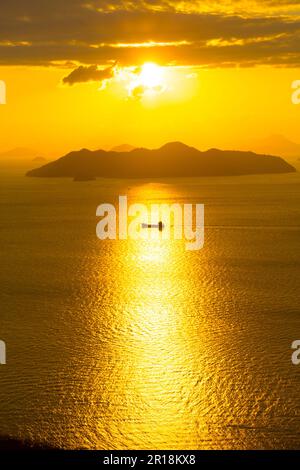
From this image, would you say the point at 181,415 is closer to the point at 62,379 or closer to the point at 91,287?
the point at 62,379

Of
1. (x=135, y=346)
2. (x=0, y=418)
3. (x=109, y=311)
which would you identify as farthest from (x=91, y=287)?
(x=0, y=418)

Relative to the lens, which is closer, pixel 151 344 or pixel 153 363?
pixel 153 363

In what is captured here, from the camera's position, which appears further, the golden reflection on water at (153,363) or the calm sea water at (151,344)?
the calm sea water at (151,344)

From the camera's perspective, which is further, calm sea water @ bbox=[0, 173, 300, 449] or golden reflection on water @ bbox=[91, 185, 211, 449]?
calm sea water @ bbox=[0, 173, 300, 449]

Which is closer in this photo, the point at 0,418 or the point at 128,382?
the point at 0,418

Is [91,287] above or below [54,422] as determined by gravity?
above

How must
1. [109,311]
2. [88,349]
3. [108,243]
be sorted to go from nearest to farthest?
[88,349] < [109,311] < [108,243]

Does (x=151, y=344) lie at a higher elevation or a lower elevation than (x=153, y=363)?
higher
